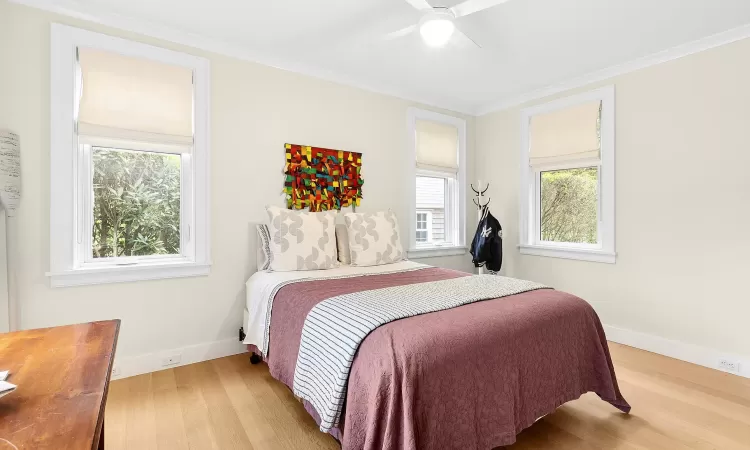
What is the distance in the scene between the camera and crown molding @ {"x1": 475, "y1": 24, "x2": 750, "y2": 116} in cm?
264

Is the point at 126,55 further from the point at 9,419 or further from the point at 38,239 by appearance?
the point at 9,419

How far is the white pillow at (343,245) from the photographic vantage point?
10.4 feet

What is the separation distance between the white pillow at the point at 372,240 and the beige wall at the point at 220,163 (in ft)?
1.40

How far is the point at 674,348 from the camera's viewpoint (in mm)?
2945

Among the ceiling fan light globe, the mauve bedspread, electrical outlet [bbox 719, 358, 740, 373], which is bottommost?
electrical outlet [bbox 719, 358, 740, 373]

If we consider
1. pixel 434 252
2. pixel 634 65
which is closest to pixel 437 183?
pixel 434 252

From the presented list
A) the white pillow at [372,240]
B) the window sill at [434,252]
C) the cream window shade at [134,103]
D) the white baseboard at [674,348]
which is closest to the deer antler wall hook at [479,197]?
the window sill at [434,252]

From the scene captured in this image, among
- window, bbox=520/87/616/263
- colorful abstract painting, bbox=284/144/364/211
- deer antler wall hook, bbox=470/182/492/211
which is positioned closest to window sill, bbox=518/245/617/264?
window, bbox=520/87/616/263

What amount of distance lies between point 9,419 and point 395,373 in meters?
1.04

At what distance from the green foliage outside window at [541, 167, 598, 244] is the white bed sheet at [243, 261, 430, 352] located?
6.25 ft

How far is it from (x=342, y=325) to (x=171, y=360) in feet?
5.82

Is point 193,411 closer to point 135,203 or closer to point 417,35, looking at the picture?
point 135,203

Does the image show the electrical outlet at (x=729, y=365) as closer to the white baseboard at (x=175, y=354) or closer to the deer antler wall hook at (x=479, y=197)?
the deer antler wall hook at (x=479, y=197)

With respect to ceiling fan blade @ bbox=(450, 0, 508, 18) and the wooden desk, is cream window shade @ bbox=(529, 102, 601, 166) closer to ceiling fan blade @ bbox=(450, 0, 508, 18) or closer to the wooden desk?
ceiling fan blade @ bbox=(450, 0, 508, 18)
